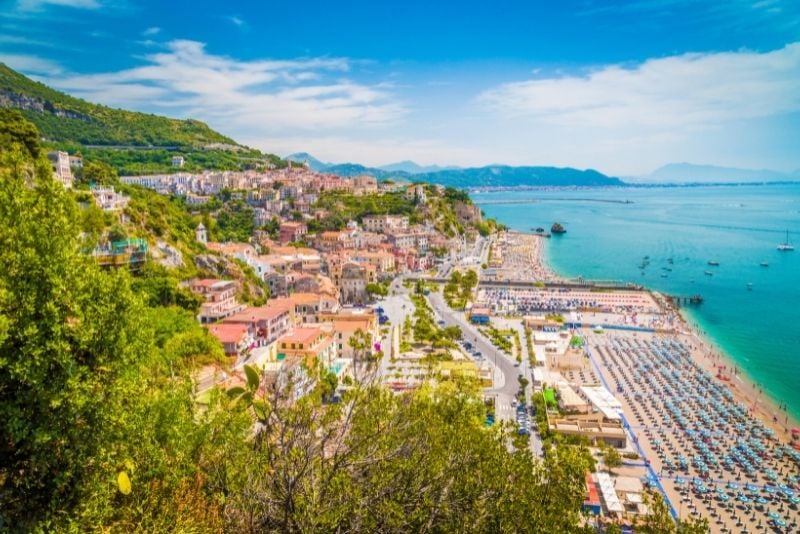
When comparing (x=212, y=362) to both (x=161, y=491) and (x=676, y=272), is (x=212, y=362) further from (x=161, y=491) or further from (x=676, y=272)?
(x=676, y=272)

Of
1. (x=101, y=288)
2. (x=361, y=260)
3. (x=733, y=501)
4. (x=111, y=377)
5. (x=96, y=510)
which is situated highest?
(x=101, y=288)

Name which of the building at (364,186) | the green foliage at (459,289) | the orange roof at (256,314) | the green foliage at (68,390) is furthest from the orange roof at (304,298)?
the building at (364,186)

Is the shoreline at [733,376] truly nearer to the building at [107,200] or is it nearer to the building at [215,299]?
the building at [215,299]

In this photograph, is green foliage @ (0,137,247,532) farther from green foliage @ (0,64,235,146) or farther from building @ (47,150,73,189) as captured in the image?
green foliage @ (0,64,235,146)

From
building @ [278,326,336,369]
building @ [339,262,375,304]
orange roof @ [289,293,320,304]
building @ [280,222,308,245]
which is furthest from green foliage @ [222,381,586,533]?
building @ [280,222,308,245]

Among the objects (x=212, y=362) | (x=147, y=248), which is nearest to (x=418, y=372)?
(x=212, y=362)

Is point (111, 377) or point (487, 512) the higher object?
point (111, 377)

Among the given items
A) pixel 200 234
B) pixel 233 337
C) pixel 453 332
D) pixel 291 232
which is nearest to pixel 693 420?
pixel 453 332
